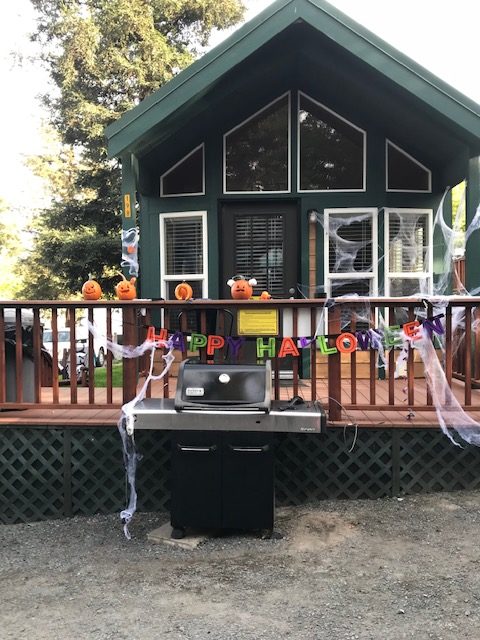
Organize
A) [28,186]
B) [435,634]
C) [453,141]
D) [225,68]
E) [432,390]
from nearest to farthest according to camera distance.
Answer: [435,634] < [432,390] < [225,68] < [453,141] < [28,186]

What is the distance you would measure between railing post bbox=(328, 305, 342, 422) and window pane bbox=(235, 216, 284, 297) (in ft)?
8.11

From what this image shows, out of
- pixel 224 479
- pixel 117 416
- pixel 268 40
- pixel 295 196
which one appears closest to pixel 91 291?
pixel 117 416

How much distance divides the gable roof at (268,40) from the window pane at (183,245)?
1612 millimetres

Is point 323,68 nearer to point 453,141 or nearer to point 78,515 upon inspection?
point 453,141

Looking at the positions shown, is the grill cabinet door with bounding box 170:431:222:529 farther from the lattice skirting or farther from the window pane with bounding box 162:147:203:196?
the window pane with bounding box 162:147:203:196

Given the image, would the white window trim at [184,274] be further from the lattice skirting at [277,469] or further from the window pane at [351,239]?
the lattice skirting at [277,469]

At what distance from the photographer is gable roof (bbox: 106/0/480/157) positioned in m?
4.93

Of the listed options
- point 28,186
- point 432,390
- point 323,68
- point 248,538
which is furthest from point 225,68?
point 28,186

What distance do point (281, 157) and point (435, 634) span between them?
5257 mm

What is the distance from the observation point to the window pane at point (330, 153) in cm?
645

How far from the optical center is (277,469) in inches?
165

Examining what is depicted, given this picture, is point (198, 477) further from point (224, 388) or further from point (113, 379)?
point (113, 379)

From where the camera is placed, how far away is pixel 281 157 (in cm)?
650

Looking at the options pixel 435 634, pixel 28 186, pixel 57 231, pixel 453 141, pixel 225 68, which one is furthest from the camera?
pixel 28 186
